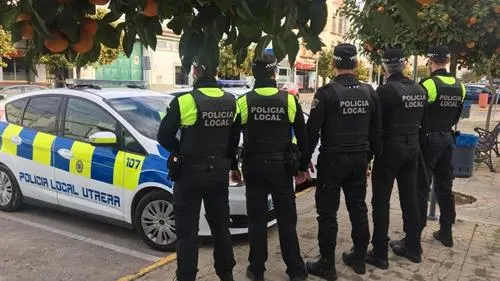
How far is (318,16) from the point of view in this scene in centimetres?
132

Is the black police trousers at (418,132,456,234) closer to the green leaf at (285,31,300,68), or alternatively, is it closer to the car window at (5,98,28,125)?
the green leaf at (285,31,300,68)

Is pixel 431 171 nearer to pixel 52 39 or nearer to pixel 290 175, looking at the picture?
pixel 290 175

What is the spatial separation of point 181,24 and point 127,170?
3626 millimetres

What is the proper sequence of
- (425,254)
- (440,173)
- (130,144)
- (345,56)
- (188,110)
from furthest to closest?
(130,144) < (440,173) < (425,254) < (345,56) < (188,110)

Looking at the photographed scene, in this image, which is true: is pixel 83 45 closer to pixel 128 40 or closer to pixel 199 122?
pixel 128 40

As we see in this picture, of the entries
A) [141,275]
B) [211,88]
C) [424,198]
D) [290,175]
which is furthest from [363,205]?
[141,275]

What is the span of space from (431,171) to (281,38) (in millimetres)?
3872

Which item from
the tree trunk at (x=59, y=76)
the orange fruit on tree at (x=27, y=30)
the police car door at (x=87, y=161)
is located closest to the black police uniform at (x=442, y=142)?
the police car door at (x=87, y=161)

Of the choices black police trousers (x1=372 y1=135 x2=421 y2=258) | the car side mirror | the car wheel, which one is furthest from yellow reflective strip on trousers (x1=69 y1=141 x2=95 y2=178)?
black police trousers (x1=372 y1=135 x2=421 y2=258)

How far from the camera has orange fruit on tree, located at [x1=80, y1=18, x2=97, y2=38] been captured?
1.35 meters

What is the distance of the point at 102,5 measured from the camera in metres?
1.38

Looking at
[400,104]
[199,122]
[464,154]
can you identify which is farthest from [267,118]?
[464,154]

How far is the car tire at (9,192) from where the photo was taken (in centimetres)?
598

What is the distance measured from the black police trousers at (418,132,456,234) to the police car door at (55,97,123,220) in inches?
116
